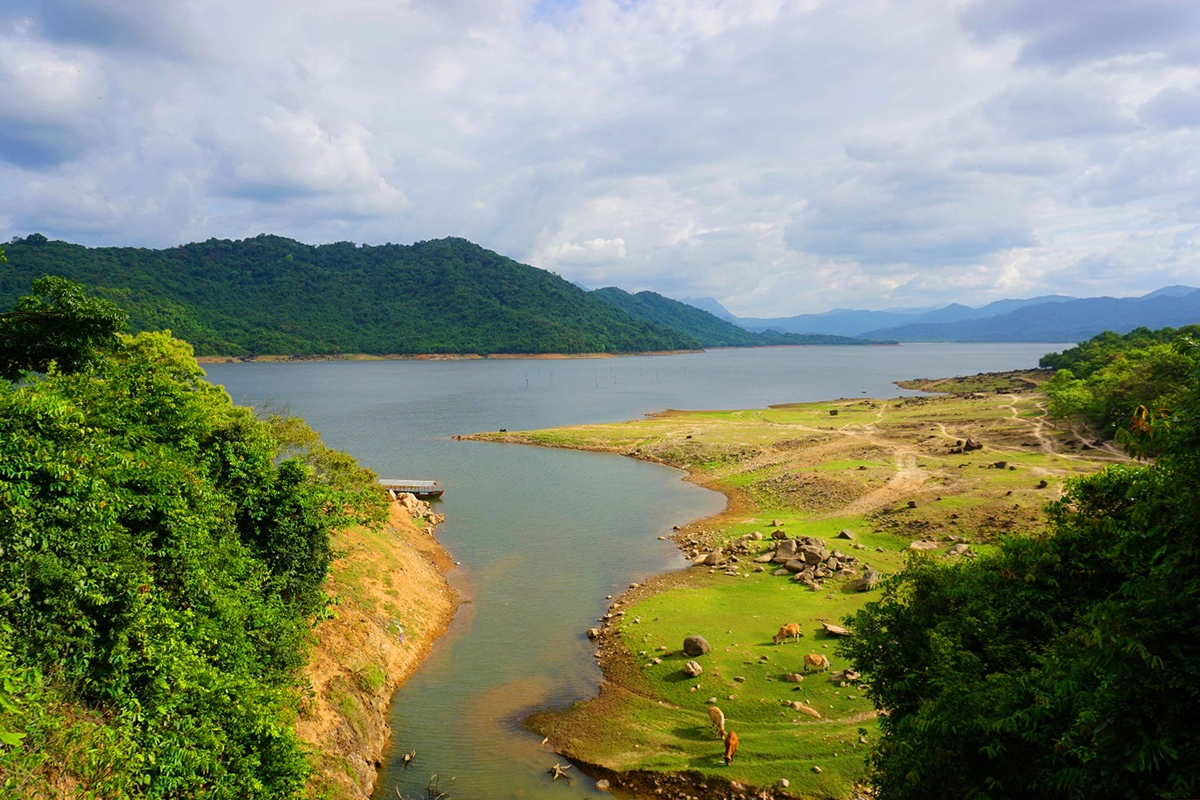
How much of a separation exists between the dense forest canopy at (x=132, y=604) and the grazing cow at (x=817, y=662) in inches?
638

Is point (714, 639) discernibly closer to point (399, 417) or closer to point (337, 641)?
point (337, 641)

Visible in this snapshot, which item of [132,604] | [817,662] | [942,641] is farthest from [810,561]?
[132,604]

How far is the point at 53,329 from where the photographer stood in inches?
700

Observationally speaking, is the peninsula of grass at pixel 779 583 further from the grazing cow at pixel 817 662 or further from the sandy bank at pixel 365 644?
the sandy bank at pixel 365 644

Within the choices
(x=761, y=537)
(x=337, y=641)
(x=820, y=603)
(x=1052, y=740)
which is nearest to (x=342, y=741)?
(x=337, y=641)

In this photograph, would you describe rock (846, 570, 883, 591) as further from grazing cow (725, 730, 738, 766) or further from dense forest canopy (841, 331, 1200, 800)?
dense forest canopy (841, 331, 1200, 800)

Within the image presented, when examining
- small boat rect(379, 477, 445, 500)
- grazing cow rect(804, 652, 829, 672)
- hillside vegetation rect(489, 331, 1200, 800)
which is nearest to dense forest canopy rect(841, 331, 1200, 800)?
hillside vegetation rect(489, 331, 1200, 800)

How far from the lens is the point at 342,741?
1819cm

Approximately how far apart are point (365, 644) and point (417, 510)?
20341mm

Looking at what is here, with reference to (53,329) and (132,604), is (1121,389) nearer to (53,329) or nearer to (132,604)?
(132,604)

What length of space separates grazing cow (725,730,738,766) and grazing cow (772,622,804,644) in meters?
6.33

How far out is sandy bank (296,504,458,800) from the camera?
1762cm

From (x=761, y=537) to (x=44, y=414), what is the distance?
107 ft

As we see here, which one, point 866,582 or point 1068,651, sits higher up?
point 1068,651
